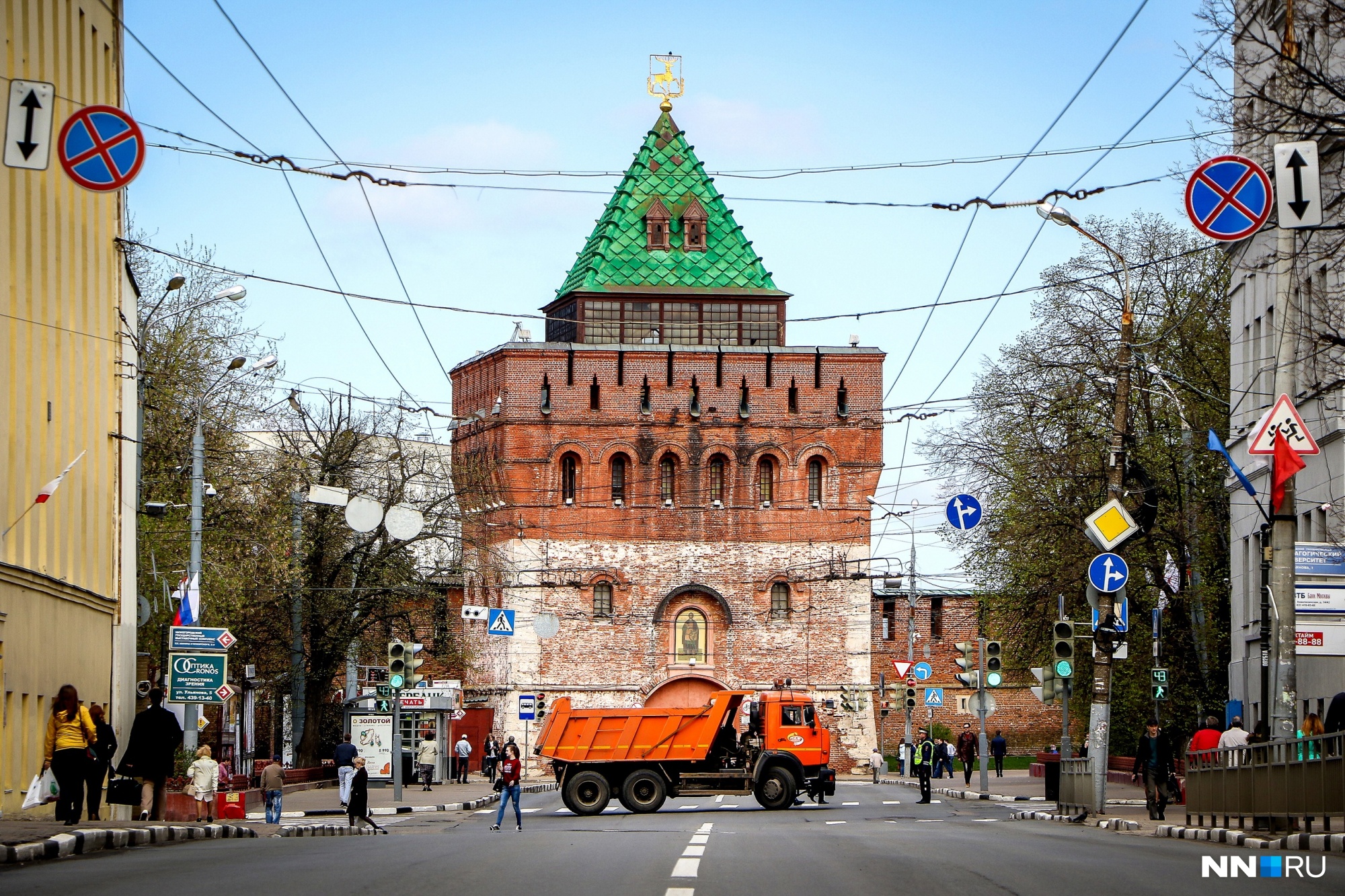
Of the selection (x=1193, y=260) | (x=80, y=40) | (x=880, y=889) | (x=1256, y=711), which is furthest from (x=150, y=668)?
(x=880, y=889)

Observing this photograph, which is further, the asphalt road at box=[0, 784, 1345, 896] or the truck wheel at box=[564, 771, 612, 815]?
the truck wheel at box=[564, 771, 612, 815]

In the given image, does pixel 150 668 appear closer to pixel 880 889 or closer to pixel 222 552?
pixel 222 552

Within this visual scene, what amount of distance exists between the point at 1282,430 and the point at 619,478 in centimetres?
4964

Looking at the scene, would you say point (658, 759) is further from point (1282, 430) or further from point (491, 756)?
point (491, 756)

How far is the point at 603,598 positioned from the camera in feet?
227

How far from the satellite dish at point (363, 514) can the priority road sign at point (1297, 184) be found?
A: 20.1m

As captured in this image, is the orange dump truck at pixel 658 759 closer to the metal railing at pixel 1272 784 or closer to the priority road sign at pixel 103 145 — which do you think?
the metal railing at pixel 1272 784

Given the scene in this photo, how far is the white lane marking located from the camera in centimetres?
1458

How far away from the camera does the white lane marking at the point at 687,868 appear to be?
574 inches

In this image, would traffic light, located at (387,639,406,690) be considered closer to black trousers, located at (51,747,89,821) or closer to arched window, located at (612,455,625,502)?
black trousers, located at (51,747,89,821)

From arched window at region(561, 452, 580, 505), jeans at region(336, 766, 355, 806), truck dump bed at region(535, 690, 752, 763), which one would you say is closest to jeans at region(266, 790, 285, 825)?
jeans at region(336, 766, 355, 806)

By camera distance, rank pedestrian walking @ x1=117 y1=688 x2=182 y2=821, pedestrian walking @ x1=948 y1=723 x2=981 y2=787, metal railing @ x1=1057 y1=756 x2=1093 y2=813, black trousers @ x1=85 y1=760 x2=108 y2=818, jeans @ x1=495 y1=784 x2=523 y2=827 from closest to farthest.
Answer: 1. black trousers @ x1=85 y1=760 x2=108 y2=818
2. pedestrian walking @ x1=117 y1=688 x2=182 y2=821
3. jeans @ x1=495 y1=784 x2=523 y2=827
4. metal railing @ x1=1057 y1=756 x2=1093 y2=813
5. pedestrian walking @ x1=948 y1=723 x2=981 y2=787

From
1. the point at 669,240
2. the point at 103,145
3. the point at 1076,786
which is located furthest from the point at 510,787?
the point at 669,240

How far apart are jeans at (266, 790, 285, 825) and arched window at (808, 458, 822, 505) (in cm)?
4289
